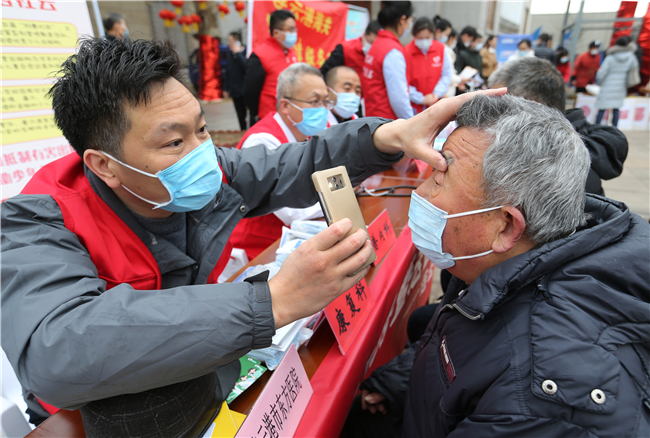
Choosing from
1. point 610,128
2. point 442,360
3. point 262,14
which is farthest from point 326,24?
point 442,360

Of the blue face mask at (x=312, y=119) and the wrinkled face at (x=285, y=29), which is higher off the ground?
the wrinkled face at (x=285, y=29)

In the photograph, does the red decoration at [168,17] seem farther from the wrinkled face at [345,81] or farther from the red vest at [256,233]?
the red vest at [256,233]

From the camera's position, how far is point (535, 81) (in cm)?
235

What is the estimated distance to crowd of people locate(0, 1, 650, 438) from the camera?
32.6 inches

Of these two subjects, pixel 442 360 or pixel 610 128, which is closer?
pixel 442 360

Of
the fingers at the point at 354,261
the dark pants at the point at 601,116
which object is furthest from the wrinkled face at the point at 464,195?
the dark pants at the point at 601,116

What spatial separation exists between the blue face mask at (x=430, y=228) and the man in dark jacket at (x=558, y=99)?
159 cm

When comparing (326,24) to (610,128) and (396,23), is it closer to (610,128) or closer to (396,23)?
(396,23)

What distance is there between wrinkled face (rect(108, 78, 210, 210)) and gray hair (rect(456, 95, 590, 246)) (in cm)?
105

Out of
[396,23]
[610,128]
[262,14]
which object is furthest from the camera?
[262,14]

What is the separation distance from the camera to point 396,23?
4.52 m

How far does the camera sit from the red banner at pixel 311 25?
5.10m

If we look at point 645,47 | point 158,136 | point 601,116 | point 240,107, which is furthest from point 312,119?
point 645,47

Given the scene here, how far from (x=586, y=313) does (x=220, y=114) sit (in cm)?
1192
